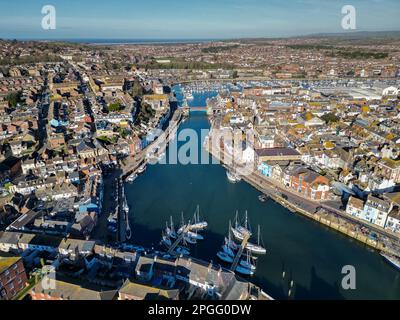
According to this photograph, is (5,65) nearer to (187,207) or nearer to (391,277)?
(187,207)

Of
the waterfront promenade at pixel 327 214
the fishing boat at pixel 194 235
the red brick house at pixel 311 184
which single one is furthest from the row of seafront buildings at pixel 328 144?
the fishing boat at pixel 194 235

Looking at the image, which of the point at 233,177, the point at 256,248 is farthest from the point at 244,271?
the point at 233,177

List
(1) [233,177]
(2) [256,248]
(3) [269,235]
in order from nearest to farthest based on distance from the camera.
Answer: (2) [256,248], (3) [269,235], (1) [233,177]

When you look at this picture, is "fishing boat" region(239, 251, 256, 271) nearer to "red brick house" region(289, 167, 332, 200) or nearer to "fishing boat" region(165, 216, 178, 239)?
"fishing boat" region(165, 216, 178, 239)

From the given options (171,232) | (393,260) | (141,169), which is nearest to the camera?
(393,260)

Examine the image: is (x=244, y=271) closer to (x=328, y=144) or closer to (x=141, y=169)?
(x=141, y=169)

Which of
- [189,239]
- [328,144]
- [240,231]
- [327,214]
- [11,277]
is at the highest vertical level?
[328,144]

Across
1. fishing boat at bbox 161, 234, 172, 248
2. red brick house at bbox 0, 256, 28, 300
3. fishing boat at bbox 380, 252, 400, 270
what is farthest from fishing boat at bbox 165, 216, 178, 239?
fishing boat at bbox 380, 252, 400, 270
